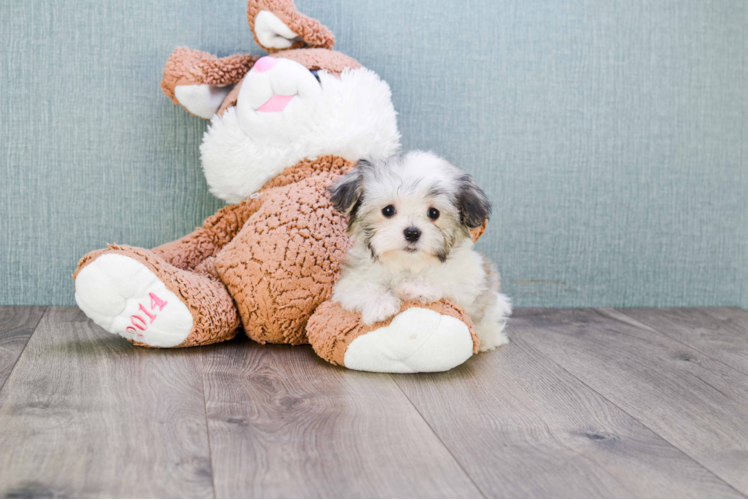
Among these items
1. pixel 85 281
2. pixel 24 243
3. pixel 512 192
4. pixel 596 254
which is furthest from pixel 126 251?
pixel 596 254

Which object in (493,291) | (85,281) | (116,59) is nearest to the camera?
(85,281)

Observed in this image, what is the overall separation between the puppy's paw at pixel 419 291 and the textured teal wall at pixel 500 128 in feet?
2.56

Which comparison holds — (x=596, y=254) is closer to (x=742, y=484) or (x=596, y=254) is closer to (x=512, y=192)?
(x=512, y=192)

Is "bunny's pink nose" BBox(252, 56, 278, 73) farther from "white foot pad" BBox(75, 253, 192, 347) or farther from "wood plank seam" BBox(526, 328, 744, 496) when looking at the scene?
"wood plank seam" BBox(526, 328, 744, 496)

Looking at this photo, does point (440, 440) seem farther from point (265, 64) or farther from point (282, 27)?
point (282, 27)

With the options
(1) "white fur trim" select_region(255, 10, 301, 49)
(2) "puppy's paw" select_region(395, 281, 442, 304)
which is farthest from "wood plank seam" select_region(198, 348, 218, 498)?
(1) "white fur trim" select_region(255, 10, 301, 49)

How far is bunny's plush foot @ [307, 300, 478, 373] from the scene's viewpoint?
1452 mm

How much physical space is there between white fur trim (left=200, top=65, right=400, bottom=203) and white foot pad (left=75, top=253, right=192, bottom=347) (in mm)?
432

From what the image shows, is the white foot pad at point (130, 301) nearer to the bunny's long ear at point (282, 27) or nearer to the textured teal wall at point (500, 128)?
the textured teal wall at point (500, 128)

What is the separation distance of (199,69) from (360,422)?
114 centimetres

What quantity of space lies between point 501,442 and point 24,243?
1640 millimetres

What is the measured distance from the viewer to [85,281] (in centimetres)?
153

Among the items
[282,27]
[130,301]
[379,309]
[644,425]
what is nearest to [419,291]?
[379,309]

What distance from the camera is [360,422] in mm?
1213
